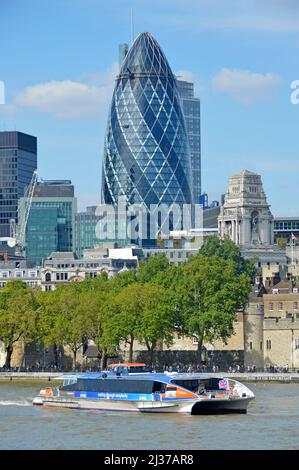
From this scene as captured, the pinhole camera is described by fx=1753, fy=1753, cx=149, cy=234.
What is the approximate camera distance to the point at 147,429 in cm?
8356

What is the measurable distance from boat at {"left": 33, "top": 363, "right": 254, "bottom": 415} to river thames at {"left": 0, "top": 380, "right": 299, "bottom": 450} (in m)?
1.01

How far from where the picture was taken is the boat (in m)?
92.0

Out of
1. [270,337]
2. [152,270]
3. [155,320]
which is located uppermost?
[152,270]

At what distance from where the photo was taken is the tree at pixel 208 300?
141000 mm

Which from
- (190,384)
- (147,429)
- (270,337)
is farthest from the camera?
(270,337)

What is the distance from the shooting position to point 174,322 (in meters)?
143

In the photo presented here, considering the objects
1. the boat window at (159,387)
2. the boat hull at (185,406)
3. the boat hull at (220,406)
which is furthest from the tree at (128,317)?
the boat hull at (220,406)

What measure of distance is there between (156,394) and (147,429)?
992 centimetres

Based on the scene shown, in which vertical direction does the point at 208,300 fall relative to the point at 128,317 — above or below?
above

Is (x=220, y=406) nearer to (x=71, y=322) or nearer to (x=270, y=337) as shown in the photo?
(x=270, y=337)

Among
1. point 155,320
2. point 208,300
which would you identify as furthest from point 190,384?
point 208,300

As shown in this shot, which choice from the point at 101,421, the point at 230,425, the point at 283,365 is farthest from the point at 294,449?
the point at 283,365

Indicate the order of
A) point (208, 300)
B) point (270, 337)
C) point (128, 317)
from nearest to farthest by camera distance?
point (270, 337), point (128, 317), point (208, 300)
